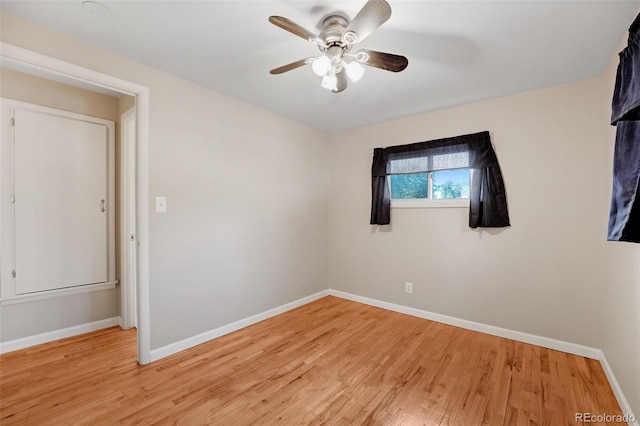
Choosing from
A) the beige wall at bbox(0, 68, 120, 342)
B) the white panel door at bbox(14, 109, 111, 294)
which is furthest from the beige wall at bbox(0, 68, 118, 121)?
the white panel door at bbox(14, 109, 111, 294)

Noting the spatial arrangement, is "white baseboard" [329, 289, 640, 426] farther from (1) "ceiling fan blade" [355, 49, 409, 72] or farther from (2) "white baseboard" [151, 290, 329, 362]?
(1) "ceiling fan blade" [355, 49, 409, 72]

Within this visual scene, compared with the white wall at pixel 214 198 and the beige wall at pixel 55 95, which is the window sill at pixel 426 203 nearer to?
the white wall at pixel 214 198

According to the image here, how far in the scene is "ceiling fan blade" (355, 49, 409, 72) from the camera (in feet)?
5.22

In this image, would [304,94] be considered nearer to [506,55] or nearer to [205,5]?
[205,5]

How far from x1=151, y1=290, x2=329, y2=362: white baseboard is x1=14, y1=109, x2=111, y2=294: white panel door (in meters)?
1.19

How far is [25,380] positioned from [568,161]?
453 cm

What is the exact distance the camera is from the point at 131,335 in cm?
267

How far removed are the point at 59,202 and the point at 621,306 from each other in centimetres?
455

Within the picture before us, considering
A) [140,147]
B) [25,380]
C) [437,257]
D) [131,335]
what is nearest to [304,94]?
[140,147]

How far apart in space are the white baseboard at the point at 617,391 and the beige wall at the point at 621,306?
0.13 ft

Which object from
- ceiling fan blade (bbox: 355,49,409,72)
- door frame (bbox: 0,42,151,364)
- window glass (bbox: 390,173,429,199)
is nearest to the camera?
ceiling fan blade (bbox: 355,49,409,72)

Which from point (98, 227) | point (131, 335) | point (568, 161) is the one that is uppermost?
point (568, 161)

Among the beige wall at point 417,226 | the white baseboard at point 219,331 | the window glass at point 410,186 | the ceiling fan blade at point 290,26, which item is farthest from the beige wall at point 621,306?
the white baseboard at point 219,331

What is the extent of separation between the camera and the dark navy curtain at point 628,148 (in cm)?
136
